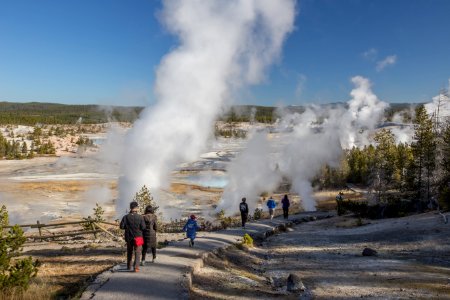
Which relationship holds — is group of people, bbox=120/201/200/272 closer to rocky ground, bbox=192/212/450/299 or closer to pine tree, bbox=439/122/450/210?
rocky ground, bbox=192/212/450/299

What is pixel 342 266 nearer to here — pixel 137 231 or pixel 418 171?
pixel 137 231

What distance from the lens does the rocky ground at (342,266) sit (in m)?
12.0

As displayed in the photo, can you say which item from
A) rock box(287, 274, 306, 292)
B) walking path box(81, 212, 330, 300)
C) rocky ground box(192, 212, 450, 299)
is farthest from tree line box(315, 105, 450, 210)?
walking path box(81, 212, 330, 300)

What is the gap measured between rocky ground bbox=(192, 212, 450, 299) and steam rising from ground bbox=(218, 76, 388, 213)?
25.0 metres

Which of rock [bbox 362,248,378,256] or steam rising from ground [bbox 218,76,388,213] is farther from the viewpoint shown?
steam rising from ground [bbox 218,76,388,213]

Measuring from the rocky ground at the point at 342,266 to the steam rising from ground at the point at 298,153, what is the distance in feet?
82.1

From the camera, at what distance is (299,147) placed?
95.1 m

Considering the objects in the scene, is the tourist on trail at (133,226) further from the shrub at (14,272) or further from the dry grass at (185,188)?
the dry grass at (185,188)

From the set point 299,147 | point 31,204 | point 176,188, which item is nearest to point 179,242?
point 31,204

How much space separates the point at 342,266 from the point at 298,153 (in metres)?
75.1

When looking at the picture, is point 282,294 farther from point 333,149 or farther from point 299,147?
point 333,149

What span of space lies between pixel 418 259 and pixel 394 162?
45.2 meters

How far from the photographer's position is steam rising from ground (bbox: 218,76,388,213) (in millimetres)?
Result: 56219

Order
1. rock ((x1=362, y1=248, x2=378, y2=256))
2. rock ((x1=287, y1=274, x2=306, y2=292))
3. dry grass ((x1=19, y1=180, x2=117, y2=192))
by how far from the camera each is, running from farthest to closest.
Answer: dry grass ((x1=19, y1=180, x2=117, y2=192))
rock ((x1=362, y1=248, x2=378, y2=256))
rock ((x1=287, y1=274, x2=306, y2=292))
